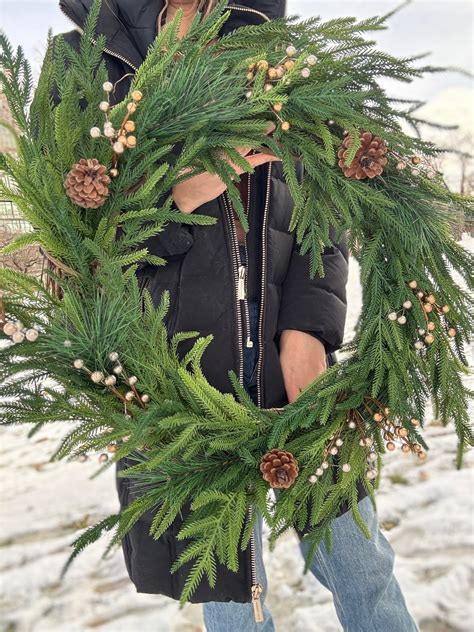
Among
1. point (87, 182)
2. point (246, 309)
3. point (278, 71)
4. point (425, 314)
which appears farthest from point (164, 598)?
point (278, 71)

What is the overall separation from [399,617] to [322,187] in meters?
1.01

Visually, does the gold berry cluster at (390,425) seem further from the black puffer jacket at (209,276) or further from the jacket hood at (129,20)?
the jacket hood at (129,20)

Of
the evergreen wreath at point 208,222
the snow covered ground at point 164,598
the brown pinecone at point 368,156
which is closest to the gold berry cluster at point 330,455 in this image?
the evergreen wreath at point 208,222

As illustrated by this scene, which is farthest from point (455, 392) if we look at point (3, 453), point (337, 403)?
point (3, 453)

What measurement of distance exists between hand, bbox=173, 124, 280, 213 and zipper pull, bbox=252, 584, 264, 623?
33.2 inches

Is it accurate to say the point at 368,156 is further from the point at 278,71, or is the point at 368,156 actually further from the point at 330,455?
the point at 330,455

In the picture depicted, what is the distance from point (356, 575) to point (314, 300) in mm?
648

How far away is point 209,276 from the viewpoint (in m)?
1.21

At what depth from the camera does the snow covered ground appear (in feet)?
6.35

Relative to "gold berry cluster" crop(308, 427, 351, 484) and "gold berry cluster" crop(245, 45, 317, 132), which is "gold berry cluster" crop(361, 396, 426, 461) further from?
"gold berry cluster" crop(245, 45, 317, 132)

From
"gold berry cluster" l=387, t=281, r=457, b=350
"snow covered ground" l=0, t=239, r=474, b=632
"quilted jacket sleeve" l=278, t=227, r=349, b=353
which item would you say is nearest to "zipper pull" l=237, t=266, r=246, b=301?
"quilted jacket sleeve" l=278, t=227, r=349, b=353

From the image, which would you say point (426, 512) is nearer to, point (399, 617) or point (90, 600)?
point (399, 617)

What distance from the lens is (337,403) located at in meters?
→ 1.16

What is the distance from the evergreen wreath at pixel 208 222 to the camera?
0.93 m
